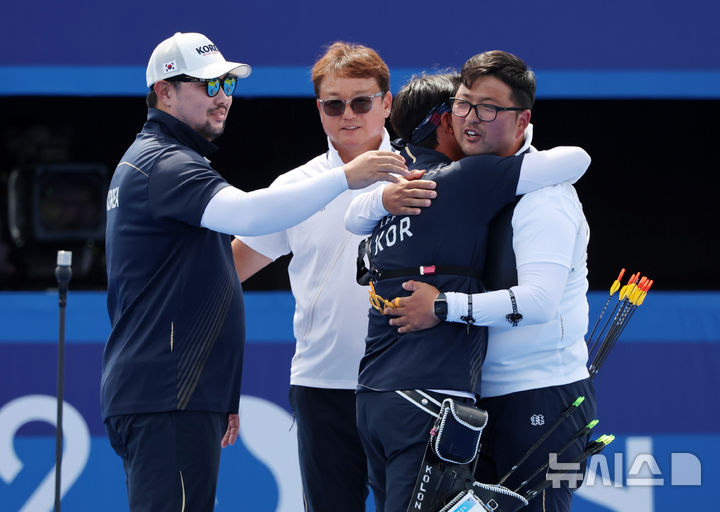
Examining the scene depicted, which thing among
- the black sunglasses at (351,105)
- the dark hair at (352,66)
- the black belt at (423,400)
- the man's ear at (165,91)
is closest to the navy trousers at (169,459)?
the black belt at (423,400)

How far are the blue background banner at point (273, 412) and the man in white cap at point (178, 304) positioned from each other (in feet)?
5.38

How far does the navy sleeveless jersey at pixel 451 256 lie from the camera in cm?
227

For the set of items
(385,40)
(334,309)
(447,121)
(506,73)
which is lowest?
(334,309)

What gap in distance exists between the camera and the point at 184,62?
2.77 meters

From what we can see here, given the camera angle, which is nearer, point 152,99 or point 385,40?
point 152,99

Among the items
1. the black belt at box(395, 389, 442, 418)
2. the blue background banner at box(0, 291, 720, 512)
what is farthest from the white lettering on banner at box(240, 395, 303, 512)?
the black belt at box(395, 389, 442, 418)

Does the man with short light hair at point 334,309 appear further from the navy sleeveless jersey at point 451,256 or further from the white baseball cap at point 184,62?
the navy sleeveless jersey at point 451,256

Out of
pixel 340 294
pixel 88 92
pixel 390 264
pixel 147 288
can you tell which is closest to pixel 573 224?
pixel 390 264

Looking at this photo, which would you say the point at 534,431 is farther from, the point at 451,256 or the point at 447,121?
the point at 447,121

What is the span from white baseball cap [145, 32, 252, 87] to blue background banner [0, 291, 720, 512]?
5.38 feet

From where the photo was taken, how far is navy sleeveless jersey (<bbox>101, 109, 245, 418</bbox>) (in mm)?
2510

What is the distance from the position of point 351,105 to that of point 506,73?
0.78m

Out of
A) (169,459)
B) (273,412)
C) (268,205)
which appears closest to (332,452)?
(169,459)

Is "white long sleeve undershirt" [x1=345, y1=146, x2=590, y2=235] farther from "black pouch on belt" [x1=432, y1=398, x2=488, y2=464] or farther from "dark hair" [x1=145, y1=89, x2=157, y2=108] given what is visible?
"dark hair" [x1=145, y1=89, x2=157, y2=108]
